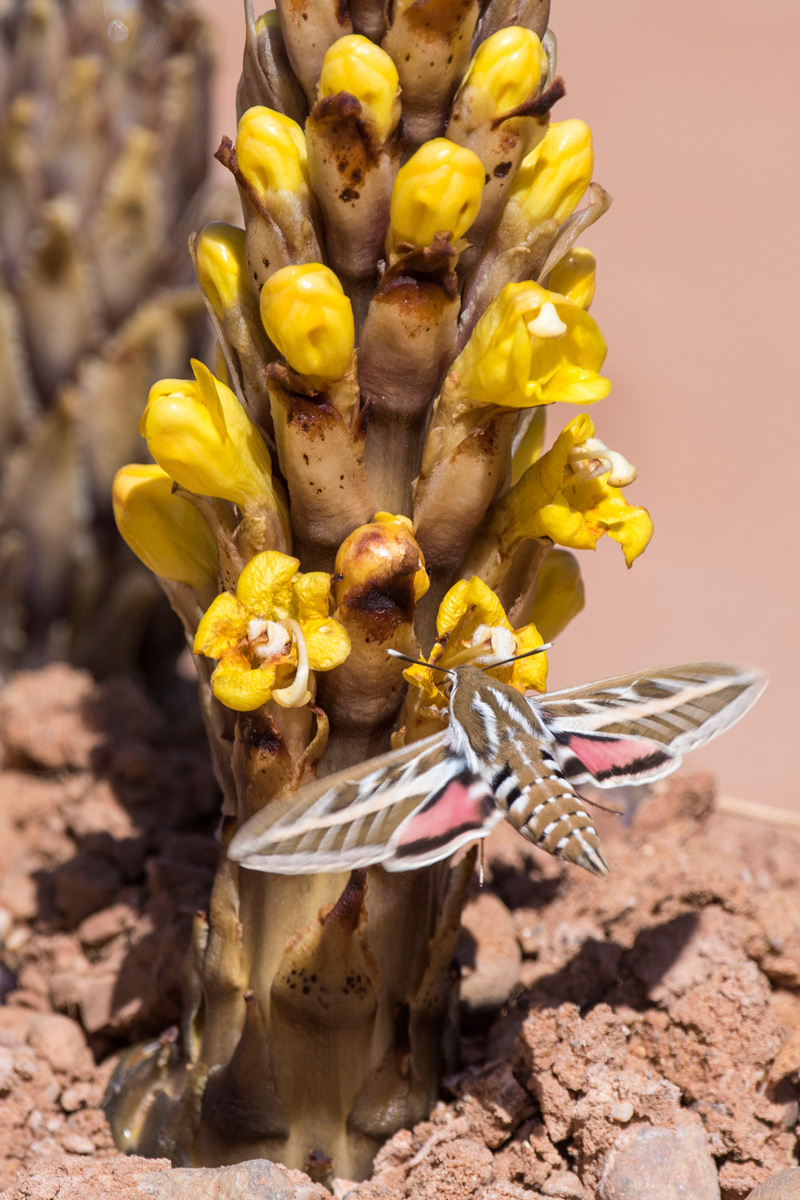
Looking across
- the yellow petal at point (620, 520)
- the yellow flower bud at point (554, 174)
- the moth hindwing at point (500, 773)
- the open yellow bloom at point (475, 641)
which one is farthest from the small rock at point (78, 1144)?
the yellow flower bud at point (554, 174)

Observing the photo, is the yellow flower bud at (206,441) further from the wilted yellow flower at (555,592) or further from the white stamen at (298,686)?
the wilted yellow flower at (555,592)

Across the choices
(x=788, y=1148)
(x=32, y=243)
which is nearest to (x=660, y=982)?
(x=788, y=1148)

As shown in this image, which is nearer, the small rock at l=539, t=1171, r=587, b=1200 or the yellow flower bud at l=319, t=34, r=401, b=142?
the yellow flower bud at l=319, t=34, r=401, b=142

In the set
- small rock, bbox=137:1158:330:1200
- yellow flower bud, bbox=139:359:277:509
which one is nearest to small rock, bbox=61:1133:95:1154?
small rock, bbox=137:1158:330:1200

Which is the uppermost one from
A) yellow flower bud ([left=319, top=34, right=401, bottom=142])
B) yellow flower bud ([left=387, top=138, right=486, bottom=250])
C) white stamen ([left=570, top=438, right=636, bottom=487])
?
yellow flower bud ([left=319, top=34, right=401, bottom=142])

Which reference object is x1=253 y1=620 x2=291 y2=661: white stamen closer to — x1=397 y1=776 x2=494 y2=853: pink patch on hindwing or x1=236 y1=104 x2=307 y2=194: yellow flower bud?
x1=397 y1=776 x2=494 y2=853: pink patch on hindwing

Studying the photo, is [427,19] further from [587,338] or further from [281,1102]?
[281,1102]

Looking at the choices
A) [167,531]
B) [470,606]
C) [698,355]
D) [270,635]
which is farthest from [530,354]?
[698,355]
